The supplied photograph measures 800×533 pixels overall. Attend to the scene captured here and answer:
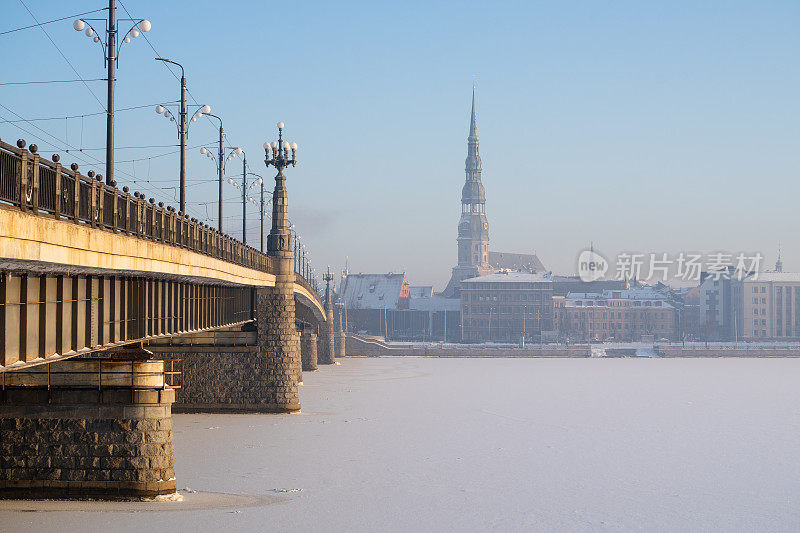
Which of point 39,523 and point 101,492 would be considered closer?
point 39,523

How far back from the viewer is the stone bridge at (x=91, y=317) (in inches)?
718

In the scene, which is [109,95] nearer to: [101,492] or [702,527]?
[101,492]

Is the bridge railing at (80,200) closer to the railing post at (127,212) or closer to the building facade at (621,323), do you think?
the railing post at (127,212)

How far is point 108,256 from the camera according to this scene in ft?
72.5

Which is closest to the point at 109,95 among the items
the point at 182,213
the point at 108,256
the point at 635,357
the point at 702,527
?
the point at 108,256

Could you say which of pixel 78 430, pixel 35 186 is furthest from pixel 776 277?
pixel 35 186

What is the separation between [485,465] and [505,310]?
514 ft

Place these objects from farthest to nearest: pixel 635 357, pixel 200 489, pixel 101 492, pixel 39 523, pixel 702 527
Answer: pixel 635 357
pixel 200 489
pixel 702 527
pixel 101 492
pixel 39 523

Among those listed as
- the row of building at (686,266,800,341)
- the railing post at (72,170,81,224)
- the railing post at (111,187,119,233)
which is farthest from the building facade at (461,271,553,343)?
the railing post at (72,170,81,224)

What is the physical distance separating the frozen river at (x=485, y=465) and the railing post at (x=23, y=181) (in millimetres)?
12218

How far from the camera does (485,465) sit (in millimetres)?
41969

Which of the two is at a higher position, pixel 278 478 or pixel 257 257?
pixel 257 257

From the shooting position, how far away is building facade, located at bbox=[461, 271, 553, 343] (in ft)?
643

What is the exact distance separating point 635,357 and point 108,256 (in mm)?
144942
